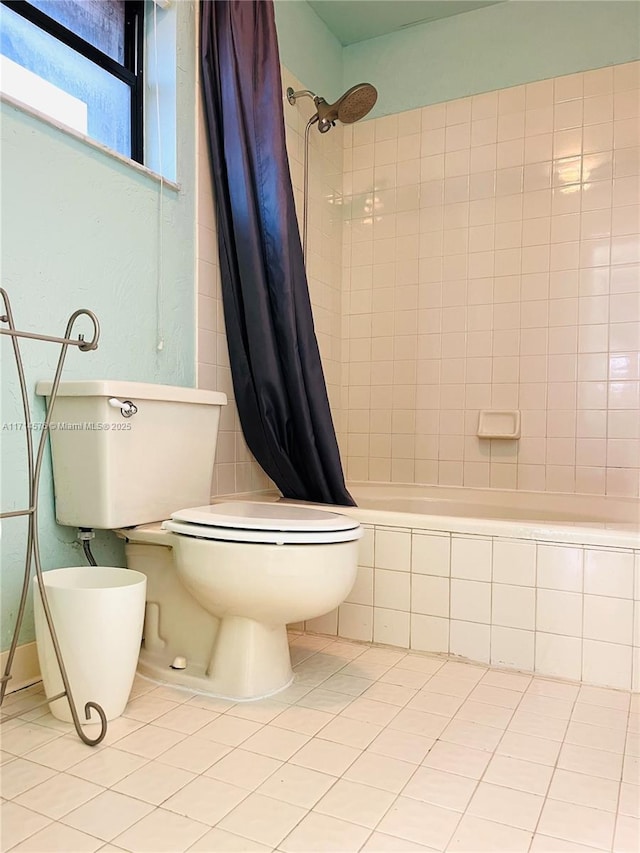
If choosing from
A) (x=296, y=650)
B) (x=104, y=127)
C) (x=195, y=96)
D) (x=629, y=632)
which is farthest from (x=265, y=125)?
(x=629, y=632)

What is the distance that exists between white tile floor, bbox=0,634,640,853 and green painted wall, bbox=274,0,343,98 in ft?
7.85

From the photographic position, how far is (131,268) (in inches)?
74.0

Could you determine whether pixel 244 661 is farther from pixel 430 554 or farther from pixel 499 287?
pixel 499 287

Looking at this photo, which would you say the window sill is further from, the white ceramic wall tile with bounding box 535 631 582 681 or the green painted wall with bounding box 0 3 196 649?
the white ceramic wall tile with bounding box 535 631 582 681

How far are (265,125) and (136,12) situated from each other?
56 centimetres

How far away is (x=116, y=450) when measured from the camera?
5.11ft

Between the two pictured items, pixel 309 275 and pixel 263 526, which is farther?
pixel 309 275

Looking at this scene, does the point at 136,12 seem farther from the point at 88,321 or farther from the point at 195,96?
the point at 88,321

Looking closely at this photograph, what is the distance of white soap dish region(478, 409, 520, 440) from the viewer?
8.80ft

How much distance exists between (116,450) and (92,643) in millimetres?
448

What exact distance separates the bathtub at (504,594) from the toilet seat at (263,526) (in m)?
0.37

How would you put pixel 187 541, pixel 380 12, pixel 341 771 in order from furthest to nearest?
pixel 380 12 → pixel 187 541 → pixel 341 771

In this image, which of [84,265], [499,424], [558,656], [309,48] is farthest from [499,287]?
[84,265]

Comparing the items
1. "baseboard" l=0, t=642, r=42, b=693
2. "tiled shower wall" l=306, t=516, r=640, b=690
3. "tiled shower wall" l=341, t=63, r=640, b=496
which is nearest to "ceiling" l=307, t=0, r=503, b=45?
"tiled shower wall" l=341, t=63, r=640, b=496
